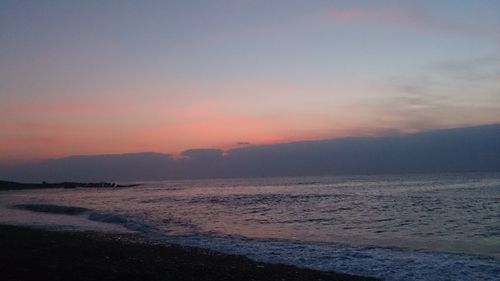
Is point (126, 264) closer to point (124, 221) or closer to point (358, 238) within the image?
point (358, 238)

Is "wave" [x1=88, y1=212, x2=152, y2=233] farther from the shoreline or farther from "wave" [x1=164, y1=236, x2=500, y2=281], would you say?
the shoreline

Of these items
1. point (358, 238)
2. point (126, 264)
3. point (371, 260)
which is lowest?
point (358, 238)

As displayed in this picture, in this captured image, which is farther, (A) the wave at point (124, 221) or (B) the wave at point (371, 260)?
(A) the wave at point (124, 221)

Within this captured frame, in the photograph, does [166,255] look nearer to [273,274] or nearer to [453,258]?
[273,274]

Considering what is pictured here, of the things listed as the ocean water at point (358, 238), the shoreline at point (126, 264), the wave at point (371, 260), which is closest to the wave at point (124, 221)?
the ocean water at point (358, 238)

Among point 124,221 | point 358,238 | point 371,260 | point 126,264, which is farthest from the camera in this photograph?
point 124,221

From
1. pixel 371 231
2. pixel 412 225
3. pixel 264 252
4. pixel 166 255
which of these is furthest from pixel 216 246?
pixel 412 225

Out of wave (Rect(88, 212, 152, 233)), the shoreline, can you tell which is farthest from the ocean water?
the shoreline

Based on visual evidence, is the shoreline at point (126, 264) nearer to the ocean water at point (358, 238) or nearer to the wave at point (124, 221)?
the ocean water at point (358, 238)

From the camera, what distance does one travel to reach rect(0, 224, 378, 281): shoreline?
1199 cm

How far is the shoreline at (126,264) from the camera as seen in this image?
11992 millimetres

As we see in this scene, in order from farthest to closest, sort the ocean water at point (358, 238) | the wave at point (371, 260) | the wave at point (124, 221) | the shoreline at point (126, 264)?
the wave at point (124, 221) < the ocean water at point (358, 238) < the wave at point (371, 260) < the shoreline at point (126, 264)

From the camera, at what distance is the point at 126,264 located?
14.0 m

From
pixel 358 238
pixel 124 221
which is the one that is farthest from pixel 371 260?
pixel 124 221
